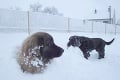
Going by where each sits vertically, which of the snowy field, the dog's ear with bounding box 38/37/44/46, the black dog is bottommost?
the snowy field

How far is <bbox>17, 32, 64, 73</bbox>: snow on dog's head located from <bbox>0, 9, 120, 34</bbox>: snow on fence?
6317 millimetres

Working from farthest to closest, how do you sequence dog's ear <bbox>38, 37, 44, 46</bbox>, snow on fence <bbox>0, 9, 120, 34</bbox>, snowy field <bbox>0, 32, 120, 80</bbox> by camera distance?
snow on fence <bbox>0, 9, 120, 34</bbox> < dog's ear <bbox>38, 37, 44, 46</bbox> < snowy field <bbox>0, 32, 120, 80</bbox>

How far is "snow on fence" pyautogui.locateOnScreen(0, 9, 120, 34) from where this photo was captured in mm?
13352

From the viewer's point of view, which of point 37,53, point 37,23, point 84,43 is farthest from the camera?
point 37,23

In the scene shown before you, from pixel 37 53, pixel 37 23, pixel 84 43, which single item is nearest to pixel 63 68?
pixel 37 53

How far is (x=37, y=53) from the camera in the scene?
16.5 feet

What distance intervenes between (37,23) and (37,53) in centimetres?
1225

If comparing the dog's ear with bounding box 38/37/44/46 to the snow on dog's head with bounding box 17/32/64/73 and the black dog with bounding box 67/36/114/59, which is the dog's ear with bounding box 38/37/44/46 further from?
the black dog with bounding box 67/36/114/59

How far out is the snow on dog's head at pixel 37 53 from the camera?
4895 mm

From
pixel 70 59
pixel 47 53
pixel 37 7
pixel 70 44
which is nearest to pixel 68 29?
pixel 70 44

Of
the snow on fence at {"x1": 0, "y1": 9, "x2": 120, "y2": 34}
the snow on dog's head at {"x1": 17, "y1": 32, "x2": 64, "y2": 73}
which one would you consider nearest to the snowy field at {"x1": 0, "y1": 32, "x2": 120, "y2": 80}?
the snow on dog's head at {"x1": 17, "y1": 32, "x2": 64, "y2": 73}

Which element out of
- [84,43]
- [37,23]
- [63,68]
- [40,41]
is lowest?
[63,68]

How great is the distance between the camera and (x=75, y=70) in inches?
235

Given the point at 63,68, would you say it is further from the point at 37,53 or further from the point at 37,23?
the point at 37,23
